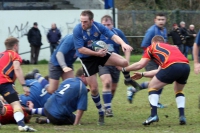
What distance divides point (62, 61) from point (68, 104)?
1205mm

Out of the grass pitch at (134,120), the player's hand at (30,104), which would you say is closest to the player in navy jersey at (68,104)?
the grass pitch at (134,120)

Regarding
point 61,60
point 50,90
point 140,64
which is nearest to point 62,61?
point 61,60

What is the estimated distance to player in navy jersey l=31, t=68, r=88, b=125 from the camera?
29.5 feet

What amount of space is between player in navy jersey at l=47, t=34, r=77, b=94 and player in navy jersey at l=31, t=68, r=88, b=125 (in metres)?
0.76

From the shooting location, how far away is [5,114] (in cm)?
916

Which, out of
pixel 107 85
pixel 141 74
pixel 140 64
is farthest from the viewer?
pixel 107 85

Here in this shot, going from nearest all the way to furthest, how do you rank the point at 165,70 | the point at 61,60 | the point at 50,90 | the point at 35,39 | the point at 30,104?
the point at 165,70, the point at 30,104, the point at 61,60, the point at 50,90, the point at 35,39

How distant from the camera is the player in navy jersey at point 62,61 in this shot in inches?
394

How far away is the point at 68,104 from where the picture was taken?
356 inches

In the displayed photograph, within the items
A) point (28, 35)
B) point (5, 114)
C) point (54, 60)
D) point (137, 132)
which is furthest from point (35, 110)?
point (28, 35)

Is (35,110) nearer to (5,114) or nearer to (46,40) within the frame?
(5,114)

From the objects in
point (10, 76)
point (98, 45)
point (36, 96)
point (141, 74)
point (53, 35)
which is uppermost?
point (98, 45)

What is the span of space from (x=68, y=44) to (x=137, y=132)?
8.78ft

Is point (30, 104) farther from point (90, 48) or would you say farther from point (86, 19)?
point (86, 19)
